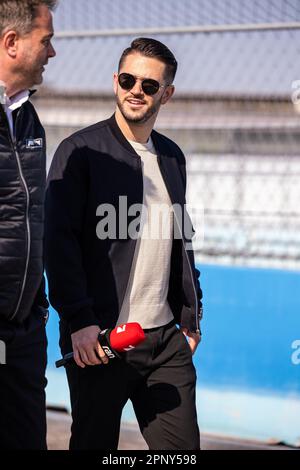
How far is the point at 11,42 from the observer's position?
257cm

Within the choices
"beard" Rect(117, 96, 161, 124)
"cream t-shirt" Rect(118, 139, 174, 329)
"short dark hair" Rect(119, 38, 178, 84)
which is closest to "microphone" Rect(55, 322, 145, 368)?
"cream t-shirt" Rect(118, 139, 174, 329)

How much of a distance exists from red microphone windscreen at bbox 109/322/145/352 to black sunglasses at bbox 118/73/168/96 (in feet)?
3.30

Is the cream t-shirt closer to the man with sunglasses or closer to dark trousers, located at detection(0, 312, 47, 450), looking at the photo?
the man with sunglasses

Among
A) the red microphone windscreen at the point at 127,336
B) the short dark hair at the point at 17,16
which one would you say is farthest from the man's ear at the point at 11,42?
the red microphone windscreen at the point at 127,336

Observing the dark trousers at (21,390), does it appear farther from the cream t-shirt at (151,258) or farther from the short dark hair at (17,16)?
the short dark hair at (17,16)

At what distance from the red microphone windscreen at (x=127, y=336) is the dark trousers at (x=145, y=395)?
0.26m

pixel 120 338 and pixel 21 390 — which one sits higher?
pixel 120 338

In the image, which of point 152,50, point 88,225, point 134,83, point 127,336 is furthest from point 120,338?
point 152,50

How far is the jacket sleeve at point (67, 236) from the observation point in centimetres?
307

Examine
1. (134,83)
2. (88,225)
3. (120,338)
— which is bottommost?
(120,338)

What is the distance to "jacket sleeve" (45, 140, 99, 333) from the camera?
3.07 metres

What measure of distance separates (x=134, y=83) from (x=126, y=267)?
2.48ft

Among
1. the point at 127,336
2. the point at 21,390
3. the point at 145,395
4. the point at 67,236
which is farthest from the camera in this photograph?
the point at 145,395

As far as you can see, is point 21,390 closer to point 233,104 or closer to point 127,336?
point 127,336
